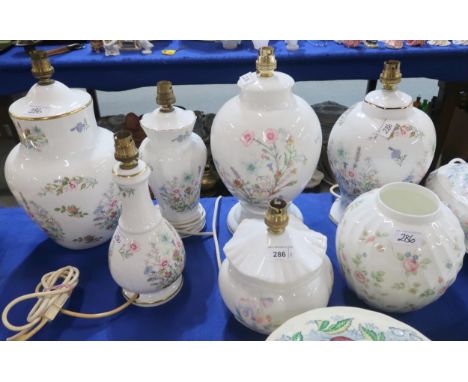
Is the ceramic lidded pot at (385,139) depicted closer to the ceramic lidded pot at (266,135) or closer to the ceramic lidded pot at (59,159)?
the ceramic lidded pot at (266,135)

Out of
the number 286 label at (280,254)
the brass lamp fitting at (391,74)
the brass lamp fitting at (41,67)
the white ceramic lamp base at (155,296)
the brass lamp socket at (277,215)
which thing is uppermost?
the brass lamp fitting at (41,67)

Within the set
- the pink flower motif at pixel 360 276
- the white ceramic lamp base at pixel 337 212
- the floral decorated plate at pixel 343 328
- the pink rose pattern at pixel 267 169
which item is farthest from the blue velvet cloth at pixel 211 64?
the floral decorated plate at pixel 343 328

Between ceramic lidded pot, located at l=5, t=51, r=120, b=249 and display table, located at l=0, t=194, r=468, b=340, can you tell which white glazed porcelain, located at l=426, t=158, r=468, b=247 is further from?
ceramic lidded pot, located at l=5, t=51, r=120, b=249

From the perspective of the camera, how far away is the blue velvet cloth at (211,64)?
163 cm

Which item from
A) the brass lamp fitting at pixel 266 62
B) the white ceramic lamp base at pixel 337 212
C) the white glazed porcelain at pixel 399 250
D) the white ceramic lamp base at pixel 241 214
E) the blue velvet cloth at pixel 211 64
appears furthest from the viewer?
the blue velvet cloth at pixel 211 64

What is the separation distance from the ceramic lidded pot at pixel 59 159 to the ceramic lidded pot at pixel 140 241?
0.14 metres

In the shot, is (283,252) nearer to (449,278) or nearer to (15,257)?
(449,278)

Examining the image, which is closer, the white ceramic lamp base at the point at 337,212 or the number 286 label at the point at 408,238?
the number 286 label at the point at 408,238

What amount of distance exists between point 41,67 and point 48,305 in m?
0.46

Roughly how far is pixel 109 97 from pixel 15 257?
2.22m

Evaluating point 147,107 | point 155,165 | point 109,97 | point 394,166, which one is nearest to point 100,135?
point 155,165

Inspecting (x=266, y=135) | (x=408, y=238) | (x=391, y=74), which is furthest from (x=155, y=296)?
(x=391, y=74)

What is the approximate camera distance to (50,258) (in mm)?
969

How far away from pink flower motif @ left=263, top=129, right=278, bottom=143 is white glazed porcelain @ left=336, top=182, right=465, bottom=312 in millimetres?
200
